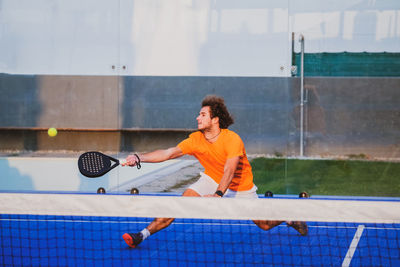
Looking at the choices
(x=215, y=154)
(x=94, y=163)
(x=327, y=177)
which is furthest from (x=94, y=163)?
(x=327, y=177)

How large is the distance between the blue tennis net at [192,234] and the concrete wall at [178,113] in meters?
1.10

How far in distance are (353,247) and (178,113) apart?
8.01 ft

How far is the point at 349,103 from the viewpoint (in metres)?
5.52

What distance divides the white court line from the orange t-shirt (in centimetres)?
82

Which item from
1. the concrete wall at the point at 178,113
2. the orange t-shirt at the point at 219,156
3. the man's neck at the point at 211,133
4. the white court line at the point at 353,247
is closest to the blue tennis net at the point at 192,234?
the white court line at the point at 353,247

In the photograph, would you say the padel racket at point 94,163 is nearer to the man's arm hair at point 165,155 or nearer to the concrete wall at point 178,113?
the man's arm hair at point 165,155

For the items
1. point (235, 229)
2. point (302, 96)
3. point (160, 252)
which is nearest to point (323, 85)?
point (302, 96)

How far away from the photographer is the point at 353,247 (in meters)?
3.74

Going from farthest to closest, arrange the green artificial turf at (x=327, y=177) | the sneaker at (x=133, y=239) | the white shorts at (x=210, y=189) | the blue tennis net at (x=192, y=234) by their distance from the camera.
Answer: the green artificial turf at (x=327, y=177), the white shorts at (x=210, y=189), the sneaker at (x=133, y=239), the blue tennis net at (x=192, y=234)

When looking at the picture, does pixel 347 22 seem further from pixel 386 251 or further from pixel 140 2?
pixel 386 251

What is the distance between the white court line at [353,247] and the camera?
3392 mm

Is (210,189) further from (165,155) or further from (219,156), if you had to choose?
(165,155)

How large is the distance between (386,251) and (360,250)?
19 centimetres

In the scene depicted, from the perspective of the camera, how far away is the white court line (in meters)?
3.39
